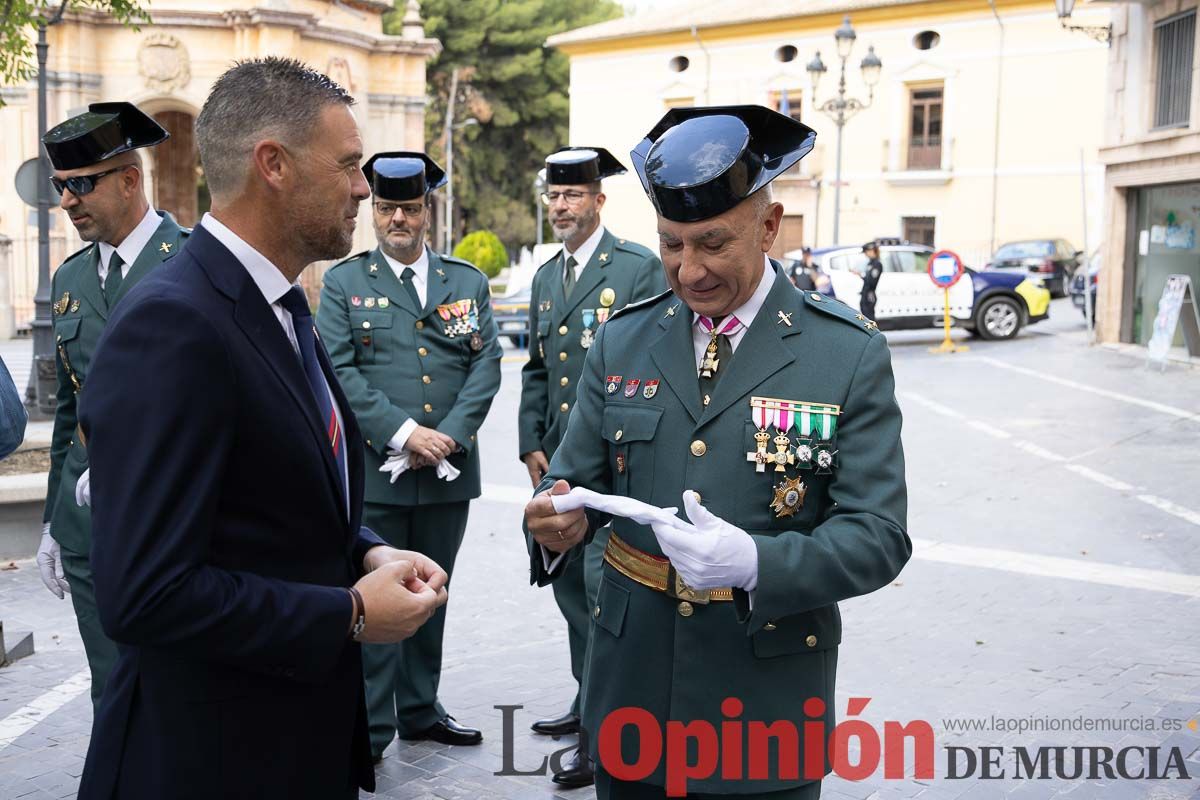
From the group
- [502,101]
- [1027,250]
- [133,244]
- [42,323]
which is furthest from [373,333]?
[502,101]

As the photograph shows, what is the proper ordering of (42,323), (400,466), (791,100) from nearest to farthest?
(400,466), (42,323), (791,100)

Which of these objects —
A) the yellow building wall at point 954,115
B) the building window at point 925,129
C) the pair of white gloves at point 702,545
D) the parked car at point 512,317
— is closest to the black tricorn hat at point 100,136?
the pair of white gloves at point 702,545

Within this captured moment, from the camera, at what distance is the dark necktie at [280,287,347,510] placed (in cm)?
235

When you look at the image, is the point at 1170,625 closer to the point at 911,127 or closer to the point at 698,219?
the point at 698,219

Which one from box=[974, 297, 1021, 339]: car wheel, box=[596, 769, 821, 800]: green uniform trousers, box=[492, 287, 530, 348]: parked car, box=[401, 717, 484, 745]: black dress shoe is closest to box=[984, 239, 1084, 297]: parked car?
box=[974, 297, 1021, 339]: car wheel

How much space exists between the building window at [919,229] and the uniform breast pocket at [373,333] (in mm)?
38821

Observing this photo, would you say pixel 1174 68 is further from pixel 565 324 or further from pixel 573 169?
pixel 565 324

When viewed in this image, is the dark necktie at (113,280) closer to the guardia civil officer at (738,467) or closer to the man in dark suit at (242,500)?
the man in dark suit at (242,500)

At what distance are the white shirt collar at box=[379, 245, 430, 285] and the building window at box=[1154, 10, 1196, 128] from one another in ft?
53.9

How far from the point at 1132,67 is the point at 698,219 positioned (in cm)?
1983

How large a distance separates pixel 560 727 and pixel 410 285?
202 centimetres

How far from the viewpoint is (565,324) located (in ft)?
17.2

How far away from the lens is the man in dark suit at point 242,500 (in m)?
1.94

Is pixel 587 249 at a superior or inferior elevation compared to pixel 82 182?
inferior
